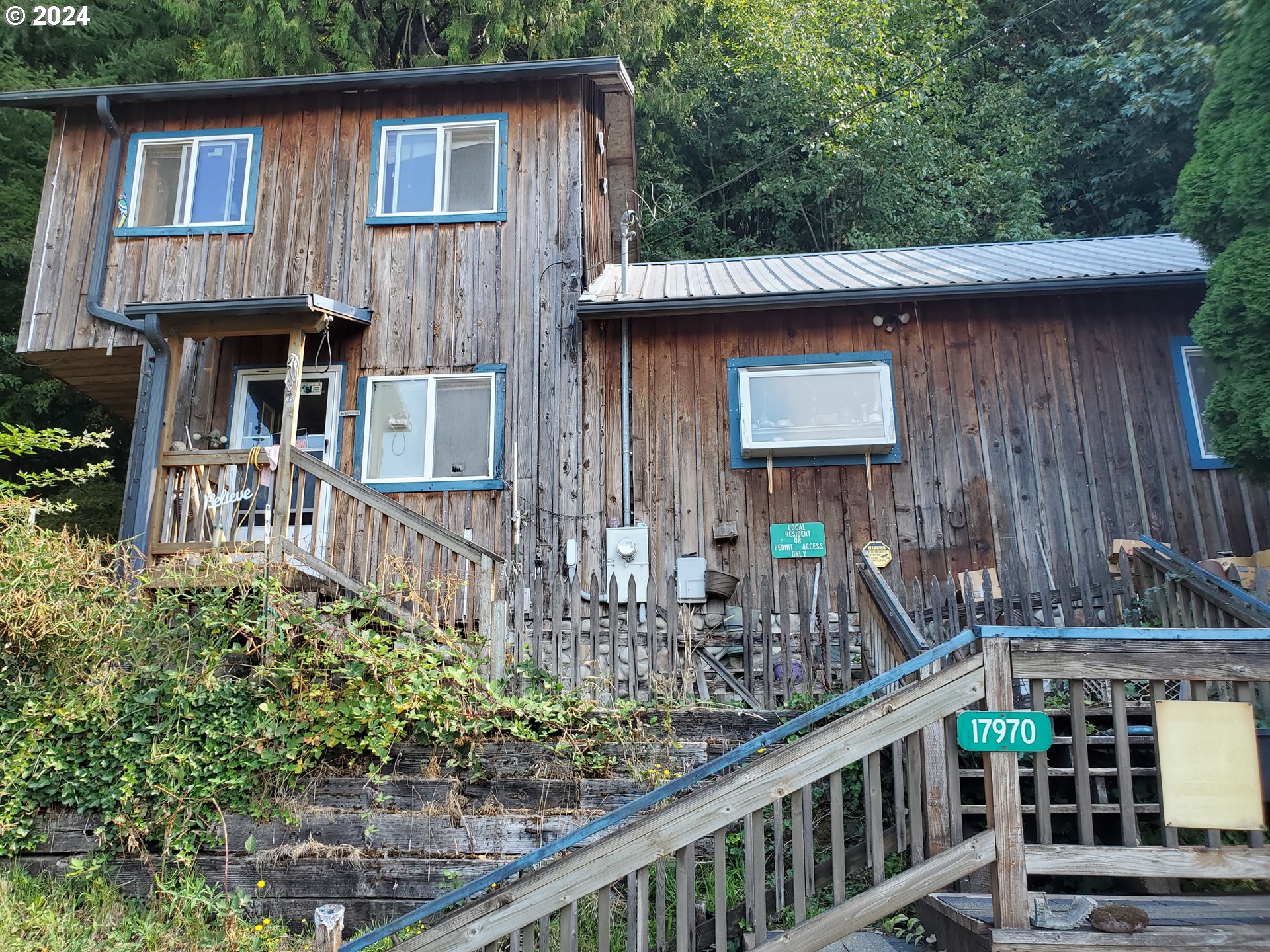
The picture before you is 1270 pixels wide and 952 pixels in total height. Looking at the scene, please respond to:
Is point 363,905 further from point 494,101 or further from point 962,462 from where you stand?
point 494,101

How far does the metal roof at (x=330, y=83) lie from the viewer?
995 centimetres

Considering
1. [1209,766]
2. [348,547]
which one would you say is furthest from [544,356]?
[1209,766]

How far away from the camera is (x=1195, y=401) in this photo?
9078 millimetres

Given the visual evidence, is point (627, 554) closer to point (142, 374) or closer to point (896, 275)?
point (896, 275)

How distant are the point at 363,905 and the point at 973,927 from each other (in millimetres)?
3480

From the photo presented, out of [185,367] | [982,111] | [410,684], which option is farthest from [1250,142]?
[982,111]

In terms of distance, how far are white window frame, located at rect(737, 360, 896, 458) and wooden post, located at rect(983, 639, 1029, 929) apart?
534 centimetres

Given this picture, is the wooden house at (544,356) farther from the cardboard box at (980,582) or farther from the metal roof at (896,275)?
the cardboard box at (980,582)

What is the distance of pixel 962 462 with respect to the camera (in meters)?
9.12

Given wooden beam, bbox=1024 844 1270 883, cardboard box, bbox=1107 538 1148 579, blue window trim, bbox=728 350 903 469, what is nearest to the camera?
wooden beam, bbox=1024 844 1270 883

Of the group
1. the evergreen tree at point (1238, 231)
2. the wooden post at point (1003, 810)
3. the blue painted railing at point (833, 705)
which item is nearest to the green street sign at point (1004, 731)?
the wooden post at point (1003, 810)

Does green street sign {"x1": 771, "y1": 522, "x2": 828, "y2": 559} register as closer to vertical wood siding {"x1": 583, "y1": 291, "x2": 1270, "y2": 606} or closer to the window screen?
vertical wood siding {"x1": 583, "y1": 291, "x2": 1270, "y2": 606}

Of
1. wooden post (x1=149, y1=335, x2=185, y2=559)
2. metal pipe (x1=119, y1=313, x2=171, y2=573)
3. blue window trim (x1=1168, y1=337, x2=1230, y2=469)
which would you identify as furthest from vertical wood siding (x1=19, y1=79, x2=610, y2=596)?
blue window trim (x1=1168, y1=337, x2=1230, y2=469)

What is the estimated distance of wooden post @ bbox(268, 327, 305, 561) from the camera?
669cm
